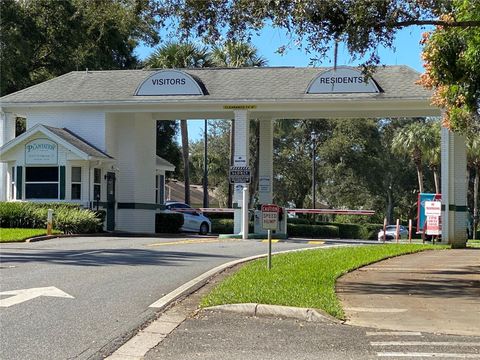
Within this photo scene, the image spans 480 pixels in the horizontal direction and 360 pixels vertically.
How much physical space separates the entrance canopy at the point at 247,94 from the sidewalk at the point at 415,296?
34.5 feet

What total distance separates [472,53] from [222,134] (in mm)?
40634

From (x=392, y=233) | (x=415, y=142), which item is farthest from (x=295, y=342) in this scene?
(x=415, y=142)

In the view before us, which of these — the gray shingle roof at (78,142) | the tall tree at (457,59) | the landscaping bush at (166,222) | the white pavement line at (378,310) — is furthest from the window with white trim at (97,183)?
the white pavement line at (378,310)

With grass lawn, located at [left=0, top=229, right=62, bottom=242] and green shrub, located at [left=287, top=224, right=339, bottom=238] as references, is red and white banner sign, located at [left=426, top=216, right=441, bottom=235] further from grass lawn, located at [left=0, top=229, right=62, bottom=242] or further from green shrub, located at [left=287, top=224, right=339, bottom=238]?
green shrub, located at [left=287, top=224, right=339, bottom=238]

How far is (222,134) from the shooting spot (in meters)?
53.4

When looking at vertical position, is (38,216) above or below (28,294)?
above

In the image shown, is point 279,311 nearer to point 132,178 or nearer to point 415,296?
point 415,296

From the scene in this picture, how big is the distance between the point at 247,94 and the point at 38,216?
9.59 metres

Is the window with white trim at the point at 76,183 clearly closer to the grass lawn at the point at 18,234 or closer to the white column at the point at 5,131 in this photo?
the white column at the point at 5,131

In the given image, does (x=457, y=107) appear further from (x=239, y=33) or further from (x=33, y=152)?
(x=33, y=152)

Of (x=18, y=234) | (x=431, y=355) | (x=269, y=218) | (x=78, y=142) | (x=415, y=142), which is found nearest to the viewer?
(x=431, y=355)

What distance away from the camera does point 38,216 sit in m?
25.1

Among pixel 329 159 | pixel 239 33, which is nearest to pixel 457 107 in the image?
pixel 239 33

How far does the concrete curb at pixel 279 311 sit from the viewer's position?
8.70 metres
